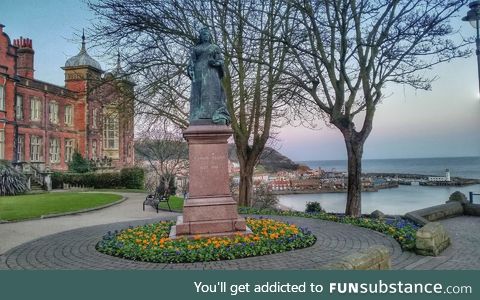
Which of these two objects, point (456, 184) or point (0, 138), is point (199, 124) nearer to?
point (0, 138)

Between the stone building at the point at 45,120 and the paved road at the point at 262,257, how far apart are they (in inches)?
627

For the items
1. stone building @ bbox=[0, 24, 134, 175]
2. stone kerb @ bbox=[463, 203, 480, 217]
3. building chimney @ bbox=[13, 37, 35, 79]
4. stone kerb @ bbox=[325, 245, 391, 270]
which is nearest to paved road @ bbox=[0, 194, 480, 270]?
stone kerb @ bbox=[325, 245, 391, 270]

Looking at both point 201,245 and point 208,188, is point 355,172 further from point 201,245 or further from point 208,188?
point 201,245

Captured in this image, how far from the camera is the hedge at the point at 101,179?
34312 millimetres

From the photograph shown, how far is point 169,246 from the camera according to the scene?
7.88 meters

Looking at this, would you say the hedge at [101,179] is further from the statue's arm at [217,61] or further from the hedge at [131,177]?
the statue's arm at [217,61]

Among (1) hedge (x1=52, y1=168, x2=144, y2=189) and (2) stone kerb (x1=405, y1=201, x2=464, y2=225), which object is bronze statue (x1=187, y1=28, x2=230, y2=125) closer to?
(2) stone kerb (x1=405, y1=201, x2=464, y2=225)

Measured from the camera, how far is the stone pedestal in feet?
28.4

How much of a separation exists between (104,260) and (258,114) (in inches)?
476

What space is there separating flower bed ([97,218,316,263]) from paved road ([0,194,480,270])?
0.75 ft

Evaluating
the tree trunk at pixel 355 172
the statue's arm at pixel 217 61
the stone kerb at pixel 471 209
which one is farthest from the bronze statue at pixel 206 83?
the stone kerb at pixel 471 209

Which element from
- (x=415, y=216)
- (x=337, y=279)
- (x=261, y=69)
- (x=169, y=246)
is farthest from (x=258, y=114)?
(x=337, y=279)

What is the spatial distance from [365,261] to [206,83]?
229 inches

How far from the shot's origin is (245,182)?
1852 centimetres
